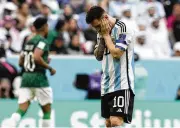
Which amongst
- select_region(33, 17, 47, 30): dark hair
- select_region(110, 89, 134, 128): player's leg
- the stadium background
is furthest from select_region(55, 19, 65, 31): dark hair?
select_region(110, 89, 134, 128): player's leg

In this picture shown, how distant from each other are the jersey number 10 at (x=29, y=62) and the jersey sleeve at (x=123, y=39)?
348cm

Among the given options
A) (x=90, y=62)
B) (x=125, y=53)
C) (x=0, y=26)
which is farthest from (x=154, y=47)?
(x=125, y=53)

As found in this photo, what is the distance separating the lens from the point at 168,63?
1859 cm

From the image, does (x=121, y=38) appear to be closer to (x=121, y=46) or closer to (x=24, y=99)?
(x=121, y=46)

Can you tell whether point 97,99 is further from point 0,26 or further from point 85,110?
point 0,26

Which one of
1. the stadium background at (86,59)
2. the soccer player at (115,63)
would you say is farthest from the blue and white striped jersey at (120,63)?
the stadium background at (86,59)

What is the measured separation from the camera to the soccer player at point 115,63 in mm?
10227

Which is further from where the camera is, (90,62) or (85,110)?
(90,62)

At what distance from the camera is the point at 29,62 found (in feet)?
44.7

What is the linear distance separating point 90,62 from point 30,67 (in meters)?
4.78

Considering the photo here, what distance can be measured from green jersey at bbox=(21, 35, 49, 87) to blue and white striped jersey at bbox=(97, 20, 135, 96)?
3.06 m

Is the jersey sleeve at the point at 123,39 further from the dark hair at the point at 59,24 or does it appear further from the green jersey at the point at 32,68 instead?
the dark hair at the point at 59,24

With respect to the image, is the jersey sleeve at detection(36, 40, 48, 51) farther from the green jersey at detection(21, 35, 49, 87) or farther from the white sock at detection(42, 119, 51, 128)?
the white sock at detection(42, 119, 51, 128)

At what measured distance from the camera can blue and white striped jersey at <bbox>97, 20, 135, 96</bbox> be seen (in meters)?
10.3
